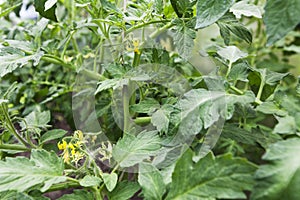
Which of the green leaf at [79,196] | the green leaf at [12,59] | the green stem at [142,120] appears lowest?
the green leaf at [79,196]

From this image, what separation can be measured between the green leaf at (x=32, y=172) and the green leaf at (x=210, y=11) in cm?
22

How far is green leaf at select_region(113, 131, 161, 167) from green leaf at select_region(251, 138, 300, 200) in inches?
6.1

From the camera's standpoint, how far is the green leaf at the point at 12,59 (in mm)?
542

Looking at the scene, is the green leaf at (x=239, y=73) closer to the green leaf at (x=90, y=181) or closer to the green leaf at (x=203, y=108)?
the green leaf at (x=203, y=108)

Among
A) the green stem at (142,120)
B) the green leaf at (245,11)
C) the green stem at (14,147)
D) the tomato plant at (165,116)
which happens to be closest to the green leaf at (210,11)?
the tomato plant at (165,116)

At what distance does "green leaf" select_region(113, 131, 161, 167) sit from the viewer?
1.61 ft

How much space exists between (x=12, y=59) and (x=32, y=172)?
0.18 m

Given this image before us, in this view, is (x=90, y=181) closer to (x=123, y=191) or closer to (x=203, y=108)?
(x=123, y=191)

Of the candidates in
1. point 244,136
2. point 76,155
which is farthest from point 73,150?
point 244,136

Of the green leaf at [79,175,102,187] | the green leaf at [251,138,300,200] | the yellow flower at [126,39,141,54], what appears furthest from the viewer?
the yellow flower at [126,39,141,54]

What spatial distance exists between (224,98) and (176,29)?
11 cm

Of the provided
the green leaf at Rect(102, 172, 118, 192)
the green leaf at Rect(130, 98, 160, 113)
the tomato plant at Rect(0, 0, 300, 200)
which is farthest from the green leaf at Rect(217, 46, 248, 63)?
the green leaf at Rect(102, 172, 118, 192)

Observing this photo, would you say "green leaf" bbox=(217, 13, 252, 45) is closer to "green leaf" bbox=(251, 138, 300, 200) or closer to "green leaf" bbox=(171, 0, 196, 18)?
"green leaf" bbox=(171, 0, 196, 18)

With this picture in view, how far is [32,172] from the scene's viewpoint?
0.45 metres
